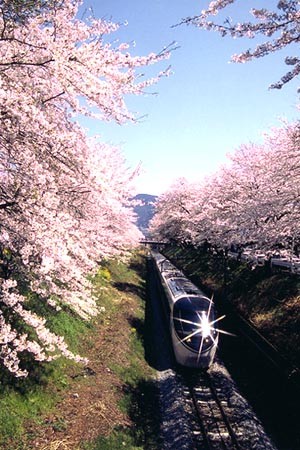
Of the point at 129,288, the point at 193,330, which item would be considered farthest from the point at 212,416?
the point at 129,288

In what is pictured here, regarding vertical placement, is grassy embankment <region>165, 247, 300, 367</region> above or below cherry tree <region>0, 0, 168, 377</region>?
below

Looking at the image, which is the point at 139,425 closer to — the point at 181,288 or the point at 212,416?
the point at 212,416

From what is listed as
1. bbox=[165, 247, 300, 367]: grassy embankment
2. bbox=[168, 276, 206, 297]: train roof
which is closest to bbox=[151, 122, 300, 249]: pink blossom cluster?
bbox=[165, 247, 300, 367]: grassy embankment

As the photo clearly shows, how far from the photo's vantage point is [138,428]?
10.9m

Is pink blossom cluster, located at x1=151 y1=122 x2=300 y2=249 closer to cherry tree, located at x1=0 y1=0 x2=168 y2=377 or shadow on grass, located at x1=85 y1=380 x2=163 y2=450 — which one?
cherry tree, located at x1=0 y1=0 x2=168 y2=377

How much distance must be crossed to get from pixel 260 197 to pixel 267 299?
347 inches

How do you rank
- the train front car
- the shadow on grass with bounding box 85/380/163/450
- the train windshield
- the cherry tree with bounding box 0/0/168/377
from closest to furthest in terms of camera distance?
the cherry tree with bounding box 0/0/168/377
the shadow on grass with bounding box 85/380/163/450
the train front car
the train windshield

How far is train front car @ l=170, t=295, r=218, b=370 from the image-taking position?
48.0 ft

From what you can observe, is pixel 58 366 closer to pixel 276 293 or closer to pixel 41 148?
pixel 41 148

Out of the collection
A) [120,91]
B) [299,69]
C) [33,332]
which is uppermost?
[299,69]

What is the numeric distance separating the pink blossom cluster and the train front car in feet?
14.9

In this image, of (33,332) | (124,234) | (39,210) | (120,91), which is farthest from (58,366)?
(124,234)

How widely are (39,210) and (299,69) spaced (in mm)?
4966

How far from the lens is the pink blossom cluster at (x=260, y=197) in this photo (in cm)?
1312
